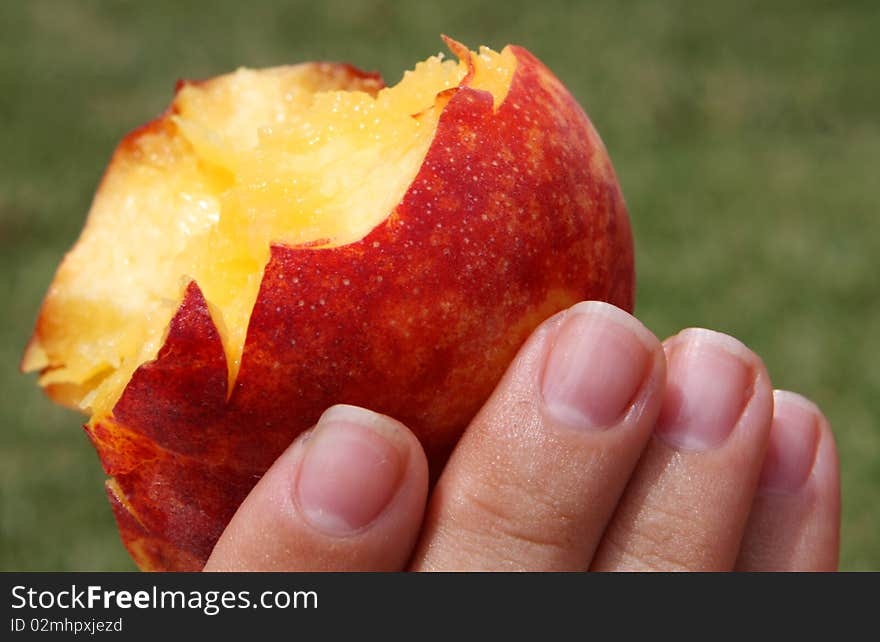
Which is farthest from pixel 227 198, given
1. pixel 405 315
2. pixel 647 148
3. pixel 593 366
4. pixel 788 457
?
pixel 647 148

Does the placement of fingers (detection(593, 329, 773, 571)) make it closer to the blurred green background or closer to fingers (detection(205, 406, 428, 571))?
fingers (detection(205, 406, 428, 571))

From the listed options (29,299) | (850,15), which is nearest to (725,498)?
(29,299)

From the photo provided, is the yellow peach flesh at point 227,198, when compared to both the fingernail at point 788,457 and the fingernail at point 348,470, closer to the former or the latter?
the fingernail at point 348,470

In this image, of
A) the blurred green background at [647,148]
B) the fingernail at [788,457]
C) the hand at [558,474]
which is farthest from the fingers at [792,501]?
the blurred green background at [647,148]

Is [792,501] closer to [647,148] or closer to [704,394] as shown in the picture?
[704,394]

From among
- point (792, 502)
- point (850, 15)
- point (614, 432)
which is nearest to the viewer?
point (614, 432)

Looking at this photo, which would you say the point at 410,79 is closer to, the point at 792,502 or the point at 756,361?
the point at 756,361
